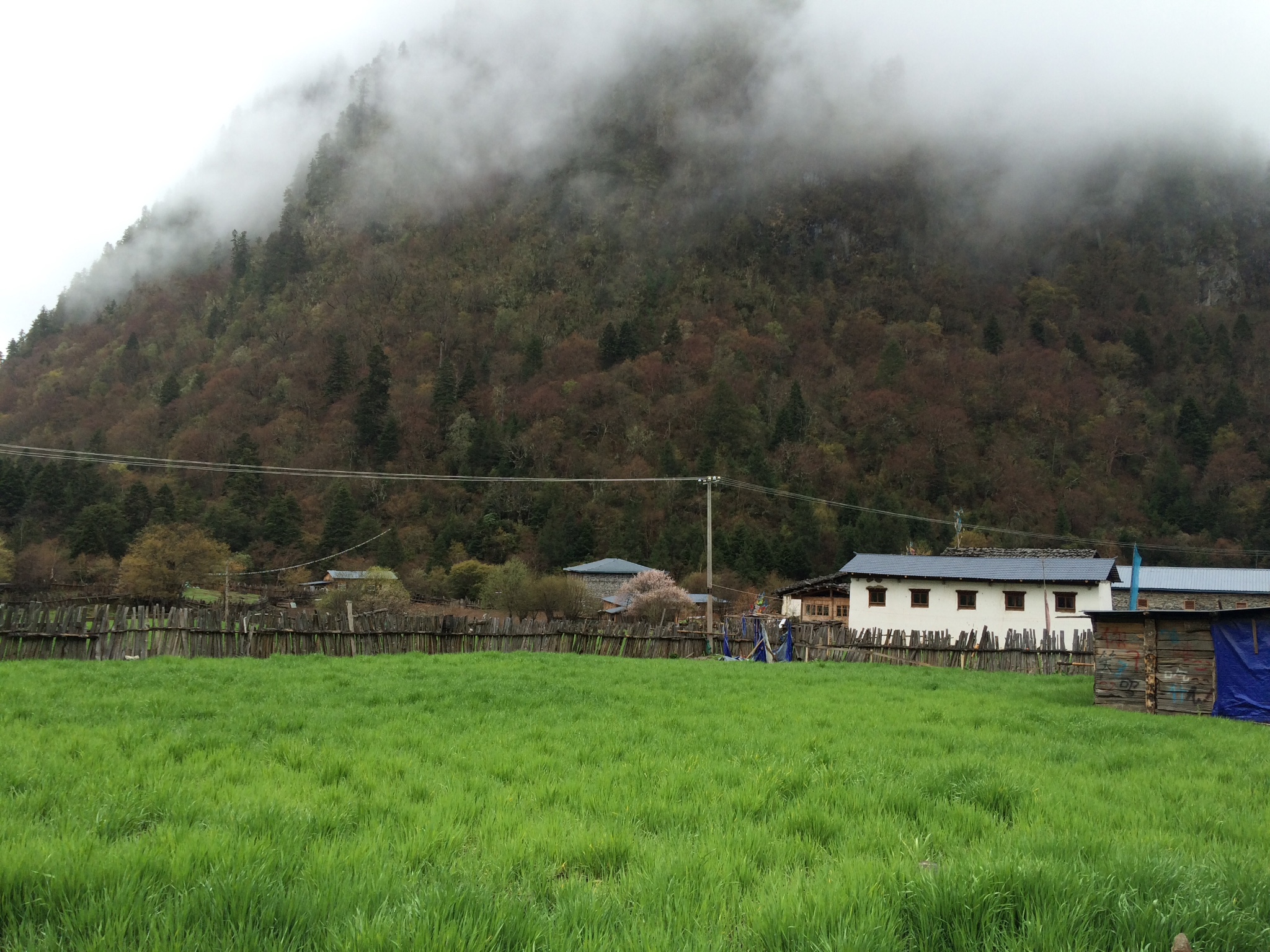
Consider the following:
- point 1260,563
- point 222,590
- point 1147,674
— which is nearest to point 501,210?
point 222,590

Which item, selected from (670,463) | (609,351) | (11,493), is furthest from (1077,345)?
(11,493)

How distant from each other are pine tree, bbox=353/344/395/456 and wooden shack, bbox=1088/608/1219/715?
97.5 m

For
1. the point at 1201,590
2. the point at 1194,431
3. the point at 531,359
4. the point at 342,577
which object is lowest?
the point at 342,577

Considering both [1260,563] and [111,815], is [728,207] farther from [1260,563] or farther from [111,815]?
[111,815]

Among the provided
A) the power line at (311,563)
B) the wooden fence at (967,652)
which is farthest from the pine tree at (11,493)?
the wooden fence at (967,652)

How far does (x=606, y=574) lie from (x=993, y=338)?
83996mm

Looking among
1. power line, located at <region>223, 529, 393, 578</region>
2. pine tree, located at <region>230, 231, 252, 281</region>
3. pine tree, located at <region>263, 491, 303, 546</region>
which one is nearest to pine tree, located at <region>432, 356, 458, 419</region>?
pine tree, located at <region>263, 491, 303, 546</region>

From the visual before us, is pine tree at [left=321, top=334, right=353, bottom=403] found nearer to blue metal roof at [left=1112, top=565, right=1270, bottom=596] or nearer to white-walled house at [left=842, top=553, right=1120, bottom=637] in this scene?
white-walled house at [left=842, top=553, right=1120, bottom=637]

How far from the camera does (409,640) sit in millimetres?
24094

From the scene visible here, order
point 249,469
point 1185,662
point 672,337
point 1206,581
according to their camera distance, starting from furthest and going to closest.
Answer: point 672,337, point 249,469, point 1206,581, point 1185,662

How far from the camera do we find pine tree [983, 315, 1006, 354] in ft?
406

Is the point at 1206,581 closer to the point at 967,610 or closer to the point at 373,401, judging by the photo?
the point at 967,610

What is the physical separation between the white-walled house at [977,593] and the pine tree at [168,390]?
104 m

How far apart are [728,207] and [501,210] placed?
45.4m
